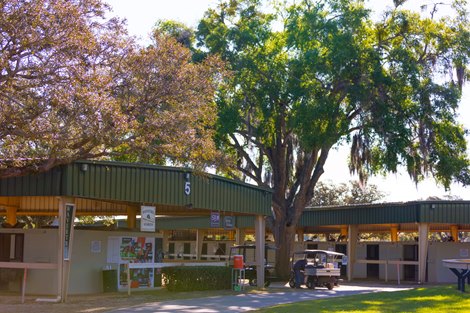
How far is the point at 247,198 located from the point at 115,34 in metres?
11.5

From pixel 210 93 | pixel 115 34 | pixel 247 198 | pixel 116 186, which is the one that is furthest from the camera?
pixel 247 198

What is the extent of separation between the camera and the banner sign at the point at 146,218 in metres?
23.2

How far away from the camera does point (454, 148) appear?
3472 cm

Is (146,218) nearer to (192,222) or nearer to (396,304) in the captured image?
(396,304)

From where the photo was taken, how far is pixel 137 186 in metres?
22.8

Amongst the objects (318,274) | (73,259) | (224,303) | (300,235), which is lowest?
(224,303)

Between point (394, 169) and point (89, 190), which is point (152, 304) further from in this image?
point (394, 169)

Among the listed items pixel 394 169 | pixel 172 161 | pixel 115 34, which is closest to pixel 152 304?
pixel 172 161

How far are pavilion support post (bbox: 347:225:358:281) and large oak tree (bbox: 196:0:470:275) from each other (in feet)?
11.3

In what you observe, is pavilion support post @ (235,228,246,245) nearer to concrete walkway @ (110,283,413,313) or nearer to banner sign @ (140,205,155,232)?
concrete walkway @ (110,283,413,313)

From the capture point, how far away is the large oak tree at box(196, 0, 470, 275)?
3303 centimetres

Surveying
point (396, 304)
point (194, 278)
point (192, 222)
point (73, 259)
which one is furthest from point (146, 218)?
point (192, 222)

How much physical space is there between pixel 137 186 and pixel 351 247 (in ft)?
60.4

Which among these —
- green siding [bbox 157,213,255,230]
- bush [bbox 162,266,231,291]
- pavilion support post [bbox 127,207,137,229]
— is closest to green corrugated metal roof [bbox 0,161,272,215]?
bush [bbox 162,266,231,291]
